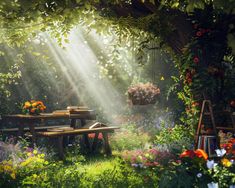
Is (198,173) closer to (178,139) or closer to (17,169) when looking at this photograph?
(17,169)

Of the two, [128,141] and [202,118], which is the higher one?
[202,118]

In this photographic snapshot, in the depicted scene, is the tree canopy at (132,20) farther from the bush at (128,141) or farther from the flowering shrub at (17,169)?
the bush at (128,141)

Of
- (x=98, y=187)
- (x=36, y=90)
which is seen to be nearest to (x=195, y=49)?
(x=98, y=187)

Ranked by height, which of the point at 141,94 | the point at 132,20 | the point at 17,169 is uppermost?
the point at 132,20

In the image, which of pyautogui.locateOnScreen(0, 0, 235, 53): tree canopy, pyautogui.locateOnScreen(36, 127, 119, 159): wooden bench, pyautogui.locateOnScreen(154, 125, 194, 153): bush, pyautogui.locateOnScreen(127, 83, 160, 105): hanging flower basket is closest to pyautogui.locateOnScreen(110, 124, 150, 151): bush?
pyautogui.locateOnScreen(36, 127, 119, 159): wooden bench

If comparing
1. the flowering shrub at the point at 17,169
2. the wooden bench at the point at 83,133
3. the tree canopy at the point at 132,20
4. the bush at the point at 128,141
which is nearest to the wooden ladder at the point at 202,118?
the tree canopy at the point at 132,20

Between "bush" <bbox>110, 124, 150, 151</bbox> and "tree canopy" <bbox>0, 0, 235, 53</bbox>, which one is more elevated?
"tree canopy" <bbox>0, 0, 235, 53</bbox>

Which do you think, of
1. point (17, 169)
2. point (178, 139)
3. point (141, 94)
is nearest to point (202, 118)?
point (178, 139)

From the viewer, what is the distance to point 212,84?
8008 millimetres

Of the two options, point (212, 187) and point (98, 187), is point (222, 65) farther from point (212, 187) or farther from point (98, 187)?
point (212, 187)

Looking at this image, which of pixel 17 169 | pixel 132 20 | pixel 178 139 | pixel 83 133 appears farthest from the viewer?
pixel 83 133

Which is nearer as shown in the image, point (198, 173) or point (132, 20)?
point (198, 173)

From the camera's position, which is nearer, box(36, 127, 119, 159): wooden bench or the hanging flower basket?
box(36, 127, 119, 159): wooden bench

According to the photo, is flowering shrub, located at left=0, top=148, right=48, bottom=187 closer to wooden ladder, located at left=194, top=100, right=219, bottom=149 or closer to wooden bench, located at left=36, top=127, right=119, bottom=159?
wooden bench, located at left=36, top=127, right=119, bottom=159
